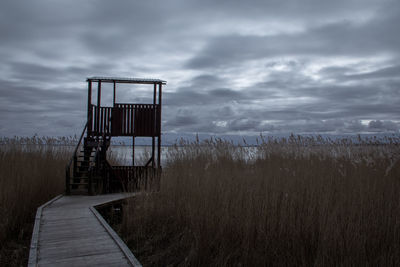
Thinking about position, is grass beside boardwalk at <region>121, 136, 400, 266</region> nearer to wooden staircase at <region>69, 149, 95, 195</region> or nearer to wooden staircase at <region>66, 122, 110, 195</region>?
wooden staircase at <region>69, 149, 95, 195</region>

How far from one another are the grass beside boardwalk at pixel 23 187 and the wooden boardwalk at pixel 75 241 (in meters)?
0.58

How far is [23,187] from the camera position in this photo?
339 inches

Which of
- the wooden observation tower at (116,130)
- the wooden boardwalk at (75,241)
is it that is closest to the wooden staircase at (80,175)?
the wooden observation tower at (116,130)

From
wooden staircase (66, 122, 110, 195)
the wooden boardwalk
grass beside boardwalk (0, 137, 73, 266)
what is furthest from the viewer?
wooden staircase (66, 122, 110, 195)

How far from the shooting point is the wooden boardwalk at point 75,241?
4.87 m

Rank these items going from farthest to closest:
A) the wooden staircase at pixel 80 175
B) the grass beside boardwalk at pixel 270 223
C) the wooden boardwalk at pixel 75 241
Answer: the wooden staircase at pixel 80 175 < the wooden boardwalk at pixel 75 241 < the grass beside boardwalk at pixel 270 223

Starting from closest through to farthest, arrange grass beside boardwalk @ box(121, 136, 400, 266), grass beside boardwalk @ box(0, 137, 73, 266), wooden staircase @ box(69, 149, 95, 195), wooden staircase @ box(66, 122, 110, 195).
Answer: grass beside boardwalk @ box(121, 136, 400, 266) < grass beside boardwalk @ box(0, 137, 73, 266) < wooden staircase @ box(69, 149, 95, 195) < wooden staircase @ box(66, 122, 110, 195)

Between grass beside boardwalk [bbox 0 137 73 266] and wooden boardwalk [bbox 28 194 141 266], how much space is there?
1.90ft

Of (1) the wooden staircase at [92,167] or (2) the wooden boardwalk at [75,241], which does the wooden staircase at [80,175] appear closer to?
(1) the wooden staircase at [92,167]

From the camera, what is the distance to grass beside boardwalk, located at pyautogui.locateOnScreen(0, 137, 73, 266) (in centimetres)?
695

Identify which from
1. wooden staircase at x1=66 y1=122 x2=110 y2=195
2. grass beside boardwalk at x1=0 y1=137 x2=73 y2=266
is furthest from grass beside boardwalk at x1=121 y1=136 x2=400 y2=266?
wooden staircase at x1=66 y1=122 x2=110 y2=195

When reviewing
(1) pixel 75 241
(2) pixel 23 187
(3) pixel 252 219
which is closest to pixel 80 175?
(2) pixel 23 187

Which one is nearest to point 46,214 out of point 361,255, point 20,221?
point 20,221

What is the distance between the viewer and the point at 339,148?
1241cm
